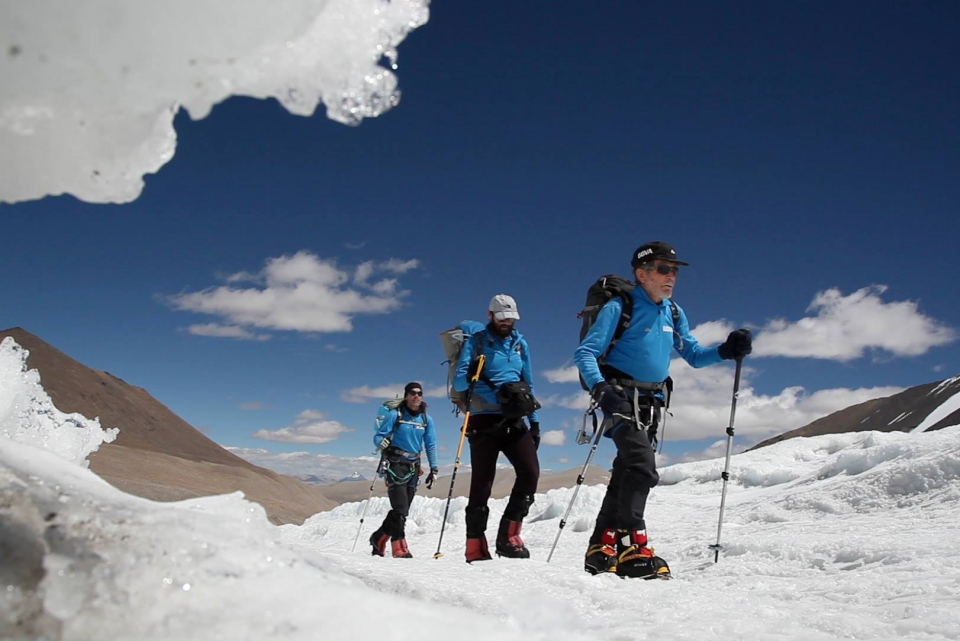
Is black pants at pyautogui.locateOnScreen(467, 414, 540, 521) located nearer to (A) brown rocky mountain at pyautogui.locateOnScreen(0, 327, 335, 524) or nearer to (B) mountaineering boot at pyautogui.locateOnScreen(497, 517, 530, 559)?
(B) mountaineering boot at pyautogui.locateOnScreen(497, 517, 530, 559)

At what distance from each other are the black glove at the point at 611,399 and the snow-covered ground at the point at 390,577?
1.19 metres

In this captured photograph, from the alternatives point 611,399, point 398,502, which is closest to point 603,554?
point 611,399

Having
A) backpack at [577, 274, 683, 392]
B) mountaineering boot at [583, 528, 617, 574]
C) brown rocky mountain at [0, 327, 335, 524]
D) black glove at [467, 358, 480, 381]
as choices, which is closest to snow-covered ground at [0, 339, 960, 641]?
mountaineering boot at [583, 528, 617, 574]


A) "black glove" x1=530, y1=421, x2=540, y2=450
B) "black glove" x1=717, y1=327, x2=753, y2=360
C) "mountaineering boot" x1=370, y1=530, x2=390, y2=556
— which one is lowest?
"mountaineering boot" x1=370, y1=530, x2=390, y2=556

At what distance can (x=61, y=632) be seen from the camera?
990 mm

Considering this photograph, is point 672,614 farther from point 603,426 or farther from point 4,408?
point 4,408

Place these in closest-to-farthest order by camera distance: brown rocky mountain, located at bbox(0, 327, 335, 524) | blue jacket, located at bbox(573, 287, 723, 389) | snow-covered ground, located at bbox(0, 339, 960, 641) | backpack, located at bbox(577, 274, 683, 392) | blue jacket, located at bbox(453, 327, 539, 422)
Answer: snow-covered ground, located at bbox(0, 339, 960, 641) → blue jacket, located at bbox(573, 287, 723, 389) → backpack, located at bbox(577, 274, 683, 392) → blue jacket, located at bbox(453, 327, 539, 422) → brown rocky mountain, located at bbox(0, 327, 335, 524)

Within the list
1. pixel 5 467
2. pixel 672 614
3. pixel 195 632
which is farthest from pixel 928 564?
pixel 5 467

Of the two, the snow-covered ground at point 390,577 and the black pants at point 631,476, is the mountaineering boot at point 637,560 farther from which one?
the snow-covered ground at point 390,577

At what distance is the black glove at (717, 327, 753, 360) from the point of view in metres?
4.98

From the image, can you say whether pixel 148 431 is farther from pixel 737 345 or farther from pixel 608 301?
pixel 737 345

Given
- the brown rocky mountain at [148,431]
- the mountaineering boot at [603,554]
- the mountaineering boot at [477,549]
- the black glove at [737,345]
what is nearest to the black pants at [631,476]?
the mountaineering boot at [603,554]

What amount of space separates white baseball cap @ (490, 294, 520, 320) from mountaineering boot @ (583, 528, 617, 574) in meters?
2.31

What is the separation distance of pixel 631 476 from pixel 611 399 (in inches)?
22.3
